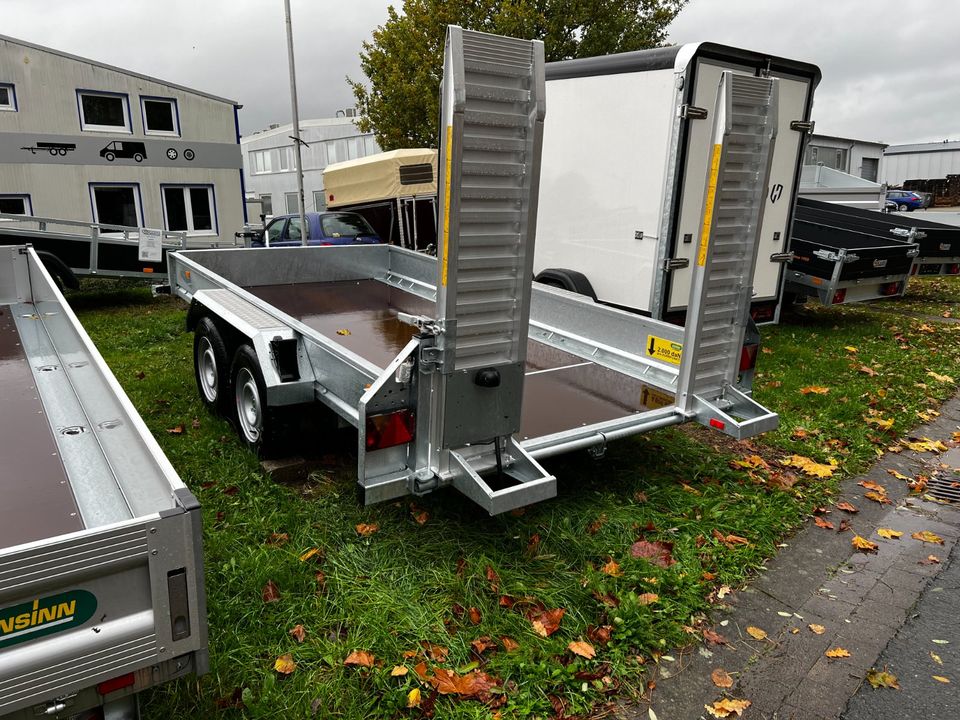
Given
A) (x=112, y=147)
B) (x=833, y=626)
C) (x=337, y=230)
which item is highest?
(x=112, y=147)

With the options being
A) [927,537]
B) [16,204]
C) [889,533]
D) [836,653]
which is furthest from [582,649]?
[16,204]

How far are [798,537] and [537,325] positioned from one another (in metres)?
2.55

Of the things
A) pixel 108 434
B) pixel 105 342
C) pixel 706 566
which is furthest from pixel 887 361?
pixel 105 342

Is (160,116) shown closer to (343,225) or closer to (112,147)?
(112,147)

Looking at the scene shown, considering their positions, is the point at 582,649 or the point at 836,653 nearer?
the point at 582,649

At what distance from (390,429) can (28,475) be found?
1470mm

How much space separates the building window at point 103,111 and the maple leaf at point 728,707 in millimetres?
15999

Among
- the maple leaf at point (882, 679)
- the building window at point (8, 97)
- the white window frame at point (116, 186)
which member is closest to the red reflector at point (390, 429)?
the maple leaf at point (882, 679)

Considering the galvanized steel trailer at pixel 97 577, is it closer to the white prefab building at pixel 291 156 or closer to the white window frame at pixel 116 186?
the white window frame at pixel 116 186

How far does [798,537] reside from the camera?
4391mm

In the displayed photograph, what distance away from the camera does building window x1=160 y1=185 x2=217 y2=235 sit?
16.2m

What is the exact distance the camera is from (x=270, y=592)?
139 inches

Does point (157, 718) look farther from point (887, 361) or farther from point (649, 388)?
point (887, 361)

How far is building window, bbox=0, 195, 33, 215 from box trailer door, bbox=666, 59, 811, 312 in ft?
43.9
